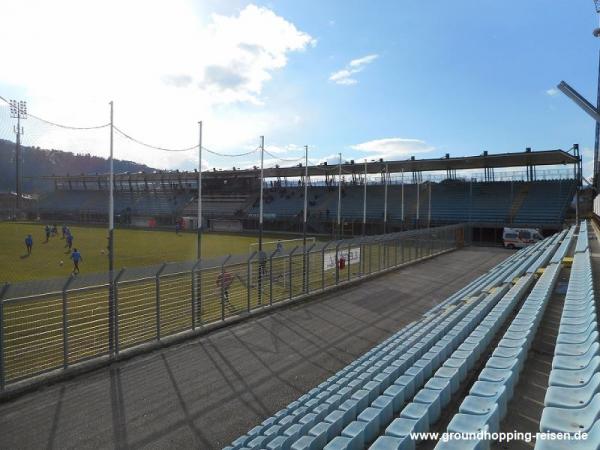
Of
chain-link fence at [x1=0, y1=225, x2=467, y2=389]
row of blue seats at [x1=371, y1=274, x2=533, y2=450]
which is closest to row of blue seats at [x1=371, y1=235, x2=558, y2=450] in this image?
row of blue seats at [x1=371, y1=274, x2=533, y2=450]

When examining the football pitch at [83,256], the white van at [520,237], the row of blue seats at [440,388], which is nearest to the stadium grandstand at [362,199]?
the white van at [520,237]

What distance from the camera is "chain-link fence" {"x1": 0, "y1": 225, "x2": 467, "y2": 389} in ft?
27.5

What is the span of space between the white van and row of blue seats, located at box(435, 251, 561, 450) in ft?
104

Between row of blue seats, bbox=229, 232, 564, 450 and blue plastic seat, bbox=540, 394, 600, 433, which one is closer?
blue plastic seat, bbox=540, 394, 600, 433

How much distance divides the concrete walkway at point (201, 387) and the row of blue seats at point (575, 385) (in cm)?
455

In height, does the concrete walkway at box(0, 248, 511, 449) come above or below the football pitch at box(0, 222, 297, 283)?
below

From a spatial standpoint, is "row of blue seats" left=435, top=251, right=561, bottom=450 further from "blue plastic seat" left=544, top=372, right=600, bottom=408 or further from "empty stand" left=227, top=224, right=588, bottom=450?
"blue plastic seat" left=544, top=372, right=600, bottom=408

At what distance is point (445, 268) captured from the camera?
2361 cm

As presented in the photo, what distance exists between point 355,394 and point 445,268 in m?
19.8

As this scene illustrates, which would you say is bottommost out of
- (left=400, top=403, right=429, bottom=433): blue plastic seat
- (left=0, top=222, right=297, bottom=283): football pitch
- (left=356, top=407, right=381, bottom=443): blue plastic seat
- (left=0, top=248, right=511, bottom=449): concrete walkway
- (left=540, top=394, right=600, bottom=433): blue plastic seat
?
(left=0, top=248, right=511, bottom=449): concrete walkway

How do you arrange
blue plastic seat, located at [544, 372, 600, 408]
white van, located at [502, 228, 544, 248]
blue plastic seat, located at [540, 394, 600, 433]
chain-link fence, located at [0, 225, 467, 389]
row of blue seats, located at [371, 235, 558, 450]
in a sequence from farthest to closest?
1. white van, located at [502, 228, 544, 248]
2. chain-link fence, located at [0, 225, 467, 389]
3. row of blue seats, located at [371, 235, 558, 450]
4. blue plastic seat, located at [544, 372, 600, 408]
5. blue plastic seat, located at [540, 394, 600, 433]

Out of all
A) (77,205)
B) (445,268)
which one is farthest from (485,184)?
(77,205)

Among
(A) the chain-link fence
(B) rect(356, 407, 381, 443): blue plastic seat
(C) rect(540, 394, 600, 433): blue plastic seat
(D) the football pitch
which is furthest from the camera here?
(D) the football pitch

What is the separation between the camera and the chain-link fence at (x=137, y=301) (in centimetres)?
837
